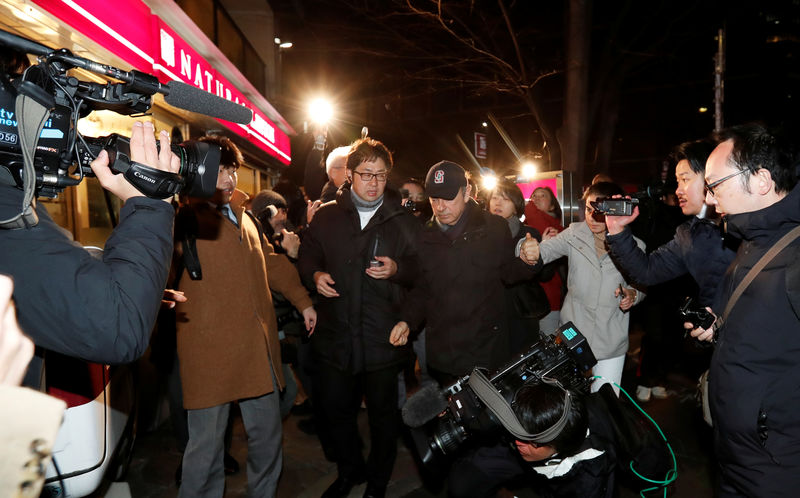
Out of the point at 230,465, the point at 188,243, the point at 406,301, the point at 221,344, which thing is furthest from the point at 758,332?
the point at 230,465

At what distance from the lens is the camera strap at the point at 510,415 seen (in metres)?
2.05

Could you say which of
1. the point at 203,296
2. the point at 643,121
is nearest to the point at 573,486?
the point at 203,296

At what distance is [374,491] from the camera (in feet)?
10.4

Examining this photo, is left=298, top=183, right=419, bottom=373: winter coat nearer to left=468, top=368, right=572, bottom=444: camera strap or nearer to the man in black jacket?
the man in black jacket

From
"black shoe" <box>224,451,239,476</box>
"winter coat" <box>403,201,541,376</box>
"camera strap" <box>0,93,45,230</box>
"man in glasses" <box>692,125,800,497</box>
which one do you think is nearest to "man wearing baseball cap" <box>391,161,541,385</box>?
"winter coat" <box>403,201,541,376</box>

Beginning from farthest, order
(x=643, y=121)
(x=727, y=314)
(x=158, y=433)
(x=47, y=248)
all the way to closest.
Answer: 1. (x=643, y=121)
2. (x=158, y=433)
3. (x=727, y=314)
4. (x=47, y=248)

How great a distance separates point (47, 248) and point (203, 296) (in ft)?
5.23

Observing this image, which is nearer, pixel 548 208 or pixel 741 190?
pixel 741 190

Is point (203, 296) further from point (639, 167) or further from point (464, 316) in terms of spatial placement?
point (639, 167)

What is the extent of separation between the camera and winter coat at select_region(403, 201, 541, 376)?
120 inches

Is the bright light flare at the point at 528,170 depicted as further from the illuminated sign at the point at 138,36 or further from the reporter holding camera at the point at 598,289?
the illuminated sign at the point at 138,36

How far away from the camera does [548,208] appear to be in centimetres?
574

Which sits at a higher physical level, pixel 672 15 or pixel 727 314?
pixel 672 15

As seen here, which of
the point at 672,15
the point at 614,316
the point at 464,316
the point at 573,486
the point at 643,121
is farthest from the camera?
the point at 643,121
